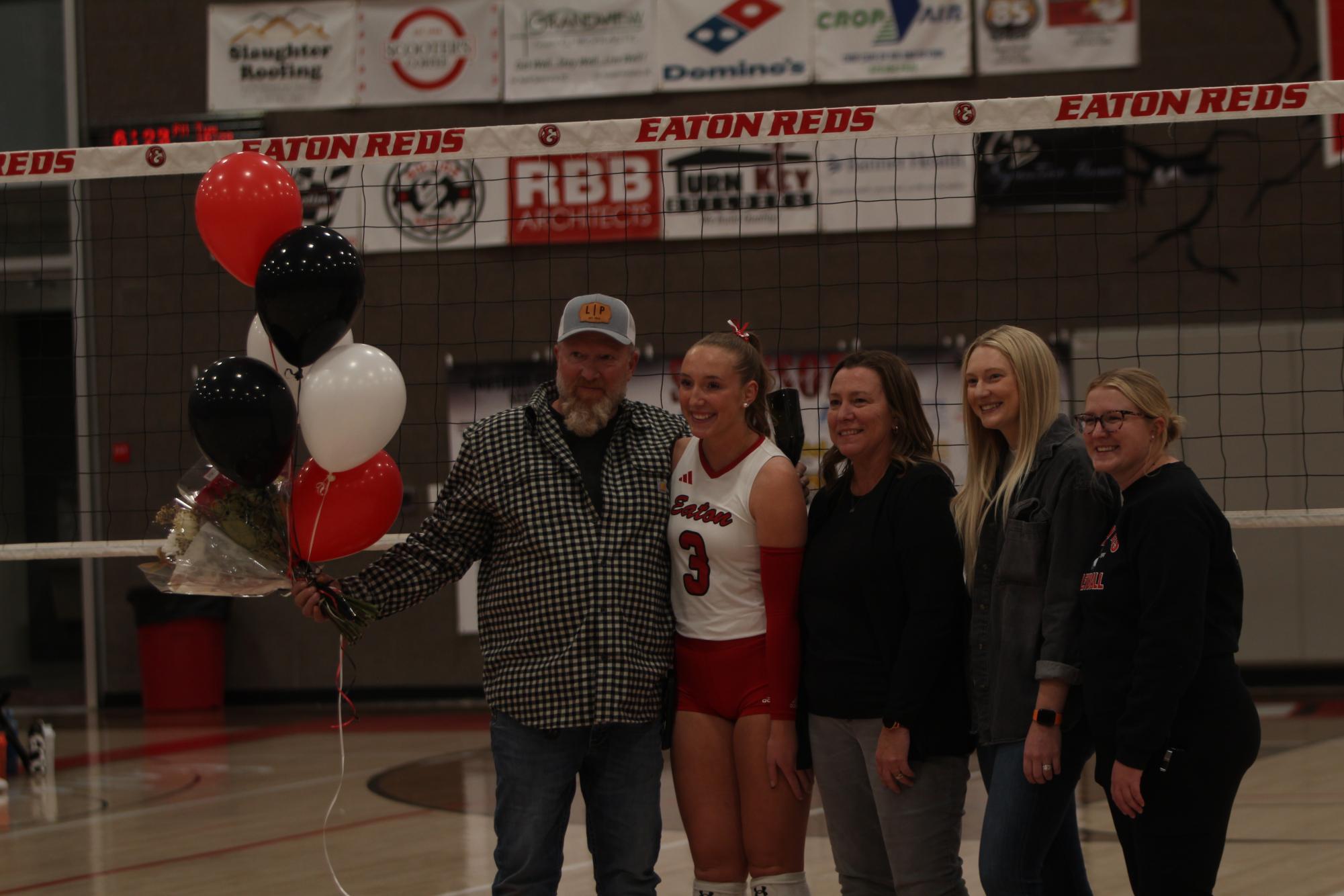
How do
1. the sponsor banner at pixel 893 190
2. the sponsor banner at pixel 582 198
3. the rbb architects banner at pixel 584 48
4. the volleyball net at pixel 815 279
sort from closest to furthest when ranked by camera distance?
the volleyball net at pixel 815 279 < the sponsor banner at pixel 893 190 < the sponsor banner at pixel 582 198 < the rbb architects banner at pixel 584 48

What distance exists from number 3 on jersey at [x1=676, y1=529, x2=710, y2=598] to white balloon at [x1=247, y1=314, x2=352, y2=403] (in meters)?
1.14

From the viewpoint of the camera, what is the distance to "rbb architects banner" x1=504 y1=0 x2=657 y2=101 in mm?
10648

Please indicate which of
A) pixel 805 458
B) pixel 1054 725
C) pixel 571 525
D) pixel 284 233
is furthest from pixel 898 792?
pixel 805 458

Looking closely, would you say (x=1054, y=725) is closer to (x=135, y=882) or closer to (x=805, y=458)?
(x=135, y=882)

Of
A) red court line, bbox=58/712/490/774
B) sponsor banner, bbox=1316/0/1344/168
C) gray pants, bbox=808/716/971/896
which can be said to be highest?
sponsor banner, bbox=1316/0/1344/168

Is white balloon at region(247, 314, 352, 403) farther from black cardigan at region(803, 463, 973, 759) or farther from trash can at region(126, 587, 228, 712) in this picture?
Answer: trash can at region(126, 587, 228, 712)

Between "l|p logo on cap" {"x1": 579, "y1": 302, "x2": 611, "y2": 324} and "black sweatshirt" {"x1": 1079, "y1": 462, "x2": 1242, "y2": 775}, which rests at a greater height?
"l|p logo on cap" {"x1": 579, "y1": 302, "x2": 611, "y2": 324}

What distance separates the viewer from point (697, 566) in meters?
3.44

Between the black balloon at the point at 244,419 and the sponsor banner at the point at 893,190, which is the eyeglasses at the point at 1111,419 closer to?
the black balloon at the point at 244,419

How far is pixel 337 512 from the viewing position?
3721mm

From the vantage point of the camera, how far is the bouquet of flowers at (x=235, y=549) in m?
3.61

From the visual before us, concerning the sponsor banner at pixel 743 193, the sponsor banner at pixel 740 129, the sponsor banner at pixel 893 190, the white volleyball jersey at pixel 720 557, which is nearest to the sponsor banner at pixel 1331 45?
the sponsor banner at pixel 893 190

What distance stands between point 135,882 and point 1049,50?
8303 mm

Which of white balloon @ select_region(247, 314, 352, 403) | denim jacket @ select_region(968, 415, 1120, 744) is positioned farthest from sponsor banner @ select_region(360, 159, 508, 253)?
denim jacket @ select_region(968, 415, 1120, 744)
